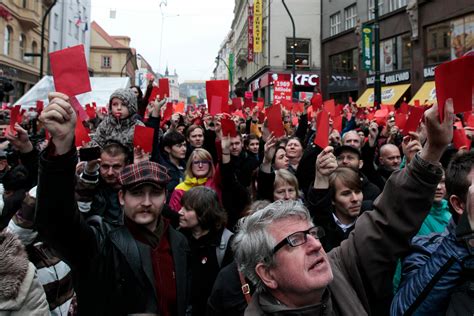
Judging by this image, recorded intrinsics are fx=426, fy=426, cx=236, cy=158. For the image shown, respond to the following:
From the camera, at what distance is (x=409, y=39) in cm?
2298

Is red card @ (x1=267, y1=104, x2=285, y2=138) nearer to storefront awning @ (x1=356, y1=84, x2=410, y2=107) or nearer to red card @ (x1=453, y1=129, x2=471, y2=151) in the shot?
red card @ (x1=453, y1=129, x2=471, y2=151)

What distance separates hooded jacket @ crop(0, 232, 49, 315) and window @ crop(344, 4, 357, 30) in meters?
29.4

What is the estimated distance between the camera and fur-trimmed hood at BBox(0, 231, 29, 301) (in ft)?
7.30

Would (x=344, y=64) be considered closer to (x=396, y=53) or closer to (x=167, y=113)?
(x=396, y=53)

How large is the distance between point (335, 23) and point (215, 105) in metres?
29.1

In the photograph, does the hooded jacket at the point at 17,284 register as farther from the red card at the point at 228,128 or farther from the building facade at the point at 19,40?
the building facade at the point at 19,40

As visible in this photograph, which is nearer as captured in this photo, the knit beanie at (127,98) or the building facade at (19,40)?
the knit beanie at (127,98)

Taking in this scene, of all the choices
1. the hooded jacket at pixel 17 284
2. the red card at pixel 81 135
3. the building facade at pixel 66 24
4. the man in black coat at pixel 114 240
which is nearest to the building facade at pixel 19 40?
the building facade at pixel 66 24

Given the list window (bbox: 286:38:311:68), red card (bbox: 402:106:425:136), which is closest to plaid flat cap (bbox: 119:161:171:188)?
red card (bbox: 402:106:425:136)

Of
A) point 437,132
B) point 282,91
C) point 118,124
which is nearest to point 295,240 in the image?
point 437,132

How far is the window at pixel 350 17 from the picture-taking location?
28750 millimetres

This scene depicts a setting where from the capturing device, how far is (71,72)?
292cm

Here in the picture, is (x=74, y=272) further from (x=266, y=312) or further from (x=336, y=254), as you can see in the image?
(x=336, y=254)

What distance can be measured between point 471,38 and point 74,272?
20.5 meters
